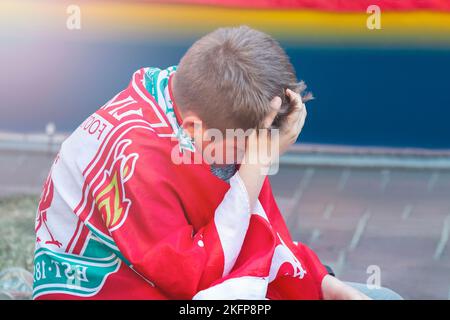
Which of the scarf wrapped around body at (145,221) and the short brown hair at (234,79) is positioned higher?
the short brown hair at (234,79)

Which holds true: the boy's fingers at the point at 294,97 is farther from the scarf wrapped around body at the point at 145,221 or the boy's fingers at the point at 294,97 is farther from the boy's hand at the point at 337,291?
the boy's hand at the point at 337,291

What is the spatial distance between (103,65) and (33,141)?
631 millimetres

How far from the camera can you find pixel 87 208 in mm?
1863

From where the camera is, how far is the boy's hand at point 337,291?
1981 mm

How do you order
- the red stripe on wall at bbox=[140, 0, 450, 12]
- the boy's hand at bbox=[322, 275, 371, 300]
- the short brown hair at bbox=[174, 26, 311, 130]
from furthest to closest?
the red stripe on wall at bbox=[140, 0, 450, 12], the boy's hand at bbox=[322, 275, 371, 300], the short brown hair at bbox=[174, 26, 311, 130]

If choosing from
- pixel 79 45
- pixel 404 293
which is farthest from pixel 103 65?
pixel 404 293

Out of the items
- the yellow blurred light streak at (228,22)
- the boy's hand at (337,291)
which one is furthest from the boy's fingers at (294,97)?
the yellow blurred light streak at (228,22)

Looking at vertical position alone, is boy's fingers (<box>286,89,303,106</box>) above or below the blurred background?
above

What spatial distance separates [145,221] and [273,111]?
0.34 m

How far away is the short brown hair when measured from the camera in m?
1.76

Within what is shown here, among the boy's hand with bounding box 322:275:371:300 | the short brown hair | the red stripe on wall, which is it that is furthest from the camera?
the red stripe on wall

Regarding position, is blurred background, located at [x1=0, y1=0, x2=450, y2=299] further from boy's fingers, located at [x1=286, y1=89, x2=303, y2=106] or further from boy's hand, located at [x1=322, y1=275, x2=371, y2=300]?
boy's fingers, located at [x1=286, y1=89, x2=303, y2=106]

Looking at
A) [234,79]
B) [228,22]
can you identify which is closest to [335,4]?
[228,22]

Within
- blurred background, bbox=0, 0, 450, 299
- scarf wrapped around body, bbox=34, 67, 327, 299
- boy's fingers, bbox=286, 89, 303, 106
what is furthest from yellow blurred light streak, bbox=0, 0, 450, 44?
boy's fingers, bbox=286, 89, 303, 106
